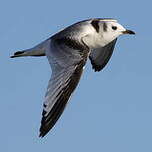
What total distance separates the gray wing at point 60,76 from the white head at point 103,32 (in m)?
1.21

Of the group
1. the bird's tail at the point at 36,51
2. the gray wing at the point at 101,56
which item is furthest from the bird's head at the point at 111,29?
the gray wing at the point at 101,56

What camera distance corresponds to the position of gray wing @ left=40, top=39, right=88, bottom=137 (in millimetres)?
15245

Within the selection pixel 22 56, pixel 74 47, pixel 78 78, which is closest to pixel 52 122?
pixel 78 78

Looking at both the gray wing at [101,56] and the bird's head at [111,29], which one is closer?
the bird's head at [111,29]

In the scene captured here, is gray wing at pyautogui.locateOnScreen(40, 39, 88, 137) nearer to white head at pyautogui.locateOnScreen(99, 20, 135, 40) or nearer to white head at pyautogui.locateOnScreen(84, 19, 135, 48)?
white head at pyautogui.locateOnScreen(84, 19, 135, 48)

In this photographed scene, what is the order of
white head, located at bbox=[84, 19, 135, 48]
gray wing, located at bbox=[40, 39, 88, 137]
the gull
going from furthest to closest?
white head, located at bbox=[84, 19, 135, 48] → the gull → gray wing, located at bbox=[40, 39, 88, 137]

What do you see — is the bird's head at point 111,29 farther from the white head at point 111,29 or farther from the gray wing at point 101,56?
the gray wing at point 101,56

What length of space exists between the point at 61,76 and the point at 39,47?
9.61 ft

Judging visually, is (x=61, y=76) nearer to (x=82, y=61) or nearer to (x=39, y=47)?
(x=82, y=61)

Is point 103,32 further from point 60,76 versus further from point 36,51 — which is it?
point 60,76

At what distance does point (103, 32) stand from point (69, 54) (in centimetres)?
264

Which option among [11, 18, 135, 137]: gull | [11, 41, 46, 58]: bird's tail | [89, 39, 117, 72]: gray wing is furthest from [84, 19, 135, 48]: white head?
[89, 39, 117, 72]: gray wing

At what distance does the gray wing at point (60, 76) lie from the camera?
15245mm

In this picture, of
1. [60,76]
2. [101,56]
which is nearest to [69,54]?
[60,76]
